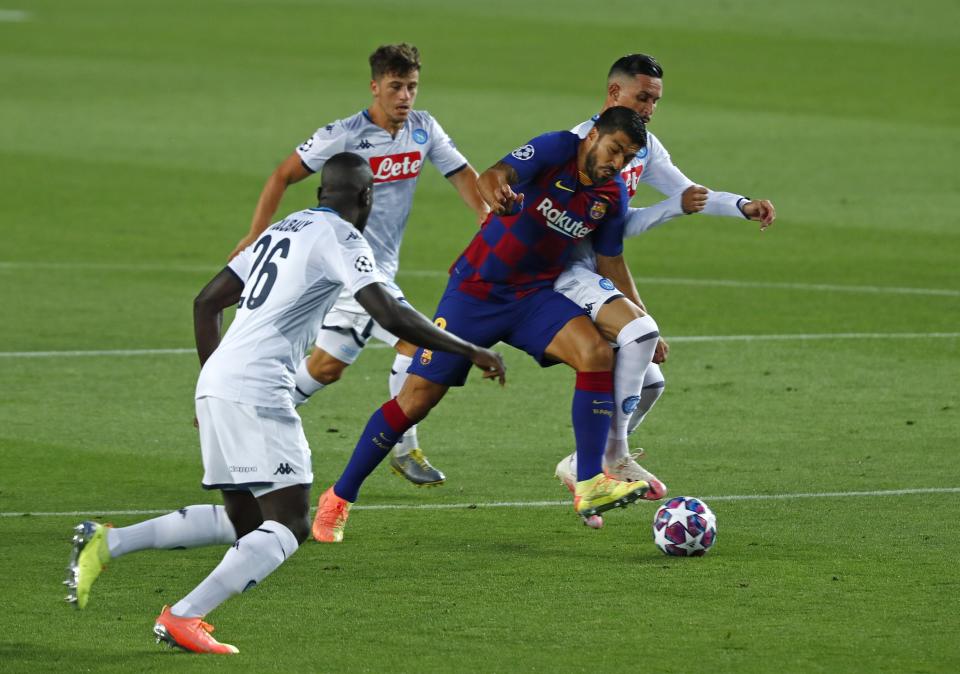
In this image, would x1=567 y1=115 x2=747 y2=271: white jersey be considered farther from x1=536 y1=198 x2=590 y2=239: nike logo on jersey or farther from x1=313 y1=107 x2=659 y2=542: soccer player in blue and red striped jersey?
x1=536 y1=198 x2=590 y2=239: nike logo on jersey

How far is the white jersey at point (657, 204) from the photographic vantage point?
880cm

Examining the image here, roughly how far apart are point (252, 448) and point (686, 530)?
2139mm

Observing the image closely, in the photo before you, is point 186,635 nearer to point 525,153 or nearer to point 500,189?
point 500,189

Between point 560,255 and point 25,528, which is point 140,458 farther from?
point 560,255

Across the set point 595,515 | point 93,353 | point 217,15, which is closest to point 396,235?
point 595,515

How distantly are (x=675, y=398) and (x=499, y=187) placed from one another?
4.08m

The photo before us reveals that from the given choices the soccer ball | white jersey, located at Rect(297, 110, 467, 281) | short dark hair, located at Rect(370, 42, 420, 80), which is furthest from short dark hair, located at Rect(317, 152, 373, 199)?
white jersey, located at Rect(297, 110, 467, 281)

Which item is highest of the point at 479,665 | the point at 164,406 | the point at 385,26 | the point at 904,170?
the point at 385,26

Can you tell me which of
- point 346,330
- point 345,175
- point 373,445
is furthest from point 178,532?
point 346,330

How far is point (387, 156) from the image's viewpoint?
10.1 meters

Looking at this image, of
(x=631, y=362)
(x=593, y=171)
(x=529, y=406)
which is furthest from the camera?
(x=529, y=406)

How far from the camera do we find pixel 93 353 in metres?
13.2

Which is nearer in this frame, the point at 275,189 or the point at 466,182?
the point at 275,189

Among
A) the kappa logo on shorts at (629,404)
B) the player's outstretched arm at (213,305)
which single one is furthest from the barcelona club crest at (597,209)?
the player's outstretched arm at (213,305)
